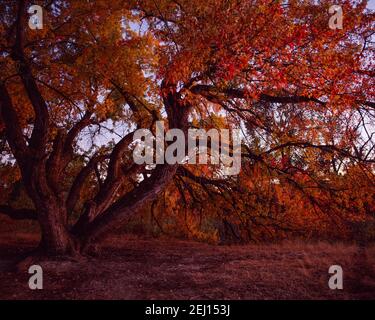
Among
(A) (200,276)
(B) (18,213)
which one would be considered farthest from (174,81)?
(B) (18,213)

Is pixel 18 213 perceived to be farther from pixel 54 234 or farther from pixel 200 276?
pixel 200 276

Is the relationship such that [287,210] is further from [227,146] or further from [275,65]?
[275,65]

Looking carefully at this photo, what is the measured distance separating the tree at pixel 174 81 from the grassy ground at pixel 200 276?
117 cm

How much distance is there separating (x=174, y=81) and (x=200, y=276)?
392cm

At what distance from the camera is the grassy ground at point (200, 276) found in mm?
5656

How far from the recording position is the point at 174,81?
7.52m

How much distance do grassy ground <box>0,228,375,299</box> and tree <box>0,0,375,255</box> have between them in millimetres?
1168

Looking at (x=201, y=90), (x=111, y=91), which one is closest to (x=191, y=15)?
(x=201, y=90)

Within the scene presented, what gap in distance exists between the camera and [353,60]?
7289 millimetres

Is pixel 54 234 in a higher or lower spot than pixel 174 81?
lower

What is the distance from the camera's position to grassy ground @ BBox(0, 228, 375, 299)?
566cm

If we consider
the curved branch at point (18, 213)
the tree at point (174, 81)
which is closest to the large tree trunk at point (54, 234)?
the tree at point (174, 81)

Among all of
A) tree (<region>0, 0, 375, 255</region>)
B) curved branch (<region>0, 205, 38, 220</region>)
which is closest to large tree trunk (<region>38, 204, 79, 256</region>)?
tree (<region>0, 0, 375, 255</region>)

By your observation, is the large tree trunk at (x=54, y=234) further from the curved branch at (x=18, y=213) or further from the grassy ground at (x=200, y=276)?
the curved branch at (x=18, y=213)
